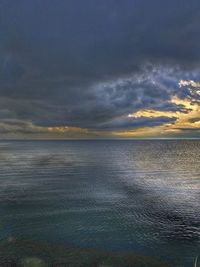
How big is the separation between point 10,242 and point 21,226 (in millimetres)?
7070

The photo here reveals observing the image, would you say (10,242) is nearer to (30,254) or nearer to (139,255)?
(30,254)

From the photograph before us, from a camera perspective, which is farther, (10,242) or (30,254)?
(10,242)

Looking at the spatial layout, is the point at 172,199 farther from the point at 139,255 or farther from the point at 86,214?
the point at 139,255

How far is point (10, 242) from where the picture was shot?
33875 millimetres

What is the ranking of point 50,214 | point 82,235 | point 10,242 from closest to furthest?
point 10,242 → point 82,235 → point 50,214

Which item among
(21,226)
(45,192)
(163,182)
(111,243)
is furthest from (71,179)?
(111,243)

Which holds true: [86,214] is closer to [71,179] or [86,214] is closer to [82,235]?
[82,235]

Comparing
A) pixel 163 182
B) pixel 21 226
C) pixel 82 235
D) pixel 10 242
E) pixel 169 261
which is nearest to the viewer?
pixel 169 261

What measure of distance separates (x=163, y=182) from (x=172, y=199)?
20934 millimetres

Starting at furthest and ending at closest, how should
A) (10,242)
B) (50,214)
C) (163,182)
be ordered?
(163,182) < (50,214) < (10,242)

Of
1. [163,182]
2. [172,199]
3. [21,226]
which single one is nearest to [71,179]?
[163,182]

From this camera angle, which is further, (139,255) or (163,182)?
(163,182)

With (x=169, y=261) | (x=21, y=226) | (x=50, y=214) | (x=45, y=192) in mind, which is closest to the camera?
(x=169, y=261)

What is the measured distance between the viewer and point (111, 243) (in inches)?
1387
